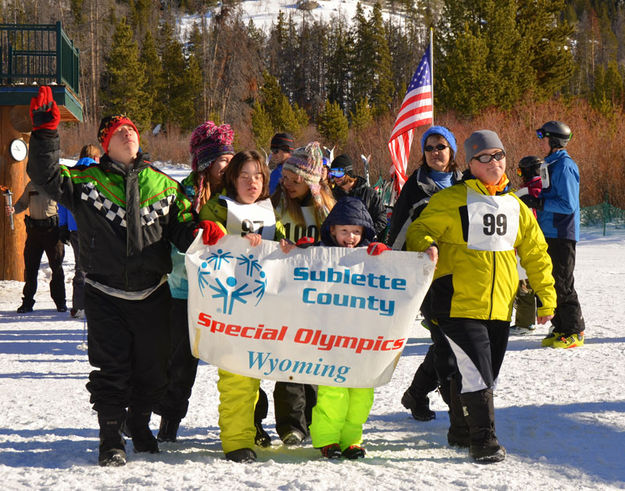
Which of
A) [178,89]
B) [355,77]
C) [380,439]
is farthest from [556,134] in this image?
[355,77]

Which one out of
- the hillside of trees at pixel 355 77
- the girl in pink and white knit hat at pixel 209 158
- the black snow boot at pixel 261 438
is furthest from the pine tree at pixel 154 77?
the black snow boot at pixel 261 438

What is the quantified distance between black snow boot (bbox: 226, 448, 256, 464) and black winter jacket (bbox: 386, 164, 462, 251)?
1.69 meters

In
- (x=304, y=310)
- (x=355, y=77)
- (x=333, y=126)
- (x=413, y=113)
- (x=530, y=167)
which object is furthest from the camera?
(x=355, y=77)

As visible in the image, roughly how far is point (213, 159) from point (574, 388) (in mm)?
3157

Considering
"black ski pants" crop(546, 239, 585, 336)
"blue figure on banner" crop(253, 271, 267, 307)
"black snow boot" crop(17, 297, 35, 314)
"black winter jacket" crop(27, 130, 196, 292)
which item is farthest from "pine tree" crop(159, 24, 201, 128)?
"blue figure on banner" crop(253, 271, 267, 307)

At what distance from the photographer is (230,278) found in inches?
144

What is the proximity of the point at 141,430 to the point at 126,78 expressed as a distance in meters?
60.0

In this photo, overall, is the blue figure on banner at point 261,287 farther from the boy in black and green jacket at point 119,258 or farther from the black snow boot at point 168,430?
the black snow boot at point 168,430

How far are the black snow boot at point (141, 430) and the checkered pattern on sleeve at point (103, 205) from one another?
103cm

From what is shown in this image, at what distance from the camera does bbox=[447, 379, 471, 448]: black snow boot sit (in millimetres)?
3834

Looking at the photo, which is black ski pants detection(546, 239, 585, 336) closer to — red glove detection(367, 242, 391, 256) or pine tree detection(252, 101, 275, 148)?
red glove detection(367, 242, 391, 256)

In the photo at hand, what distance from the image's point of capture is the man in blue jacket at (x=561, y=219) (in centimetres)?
659

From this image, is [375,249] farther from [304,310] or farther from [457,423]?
[457,423]

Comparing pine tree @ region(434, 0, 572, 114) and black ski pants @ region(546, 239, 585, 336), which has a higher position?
→ pine tree @ region(434, 0, 572, 114)
